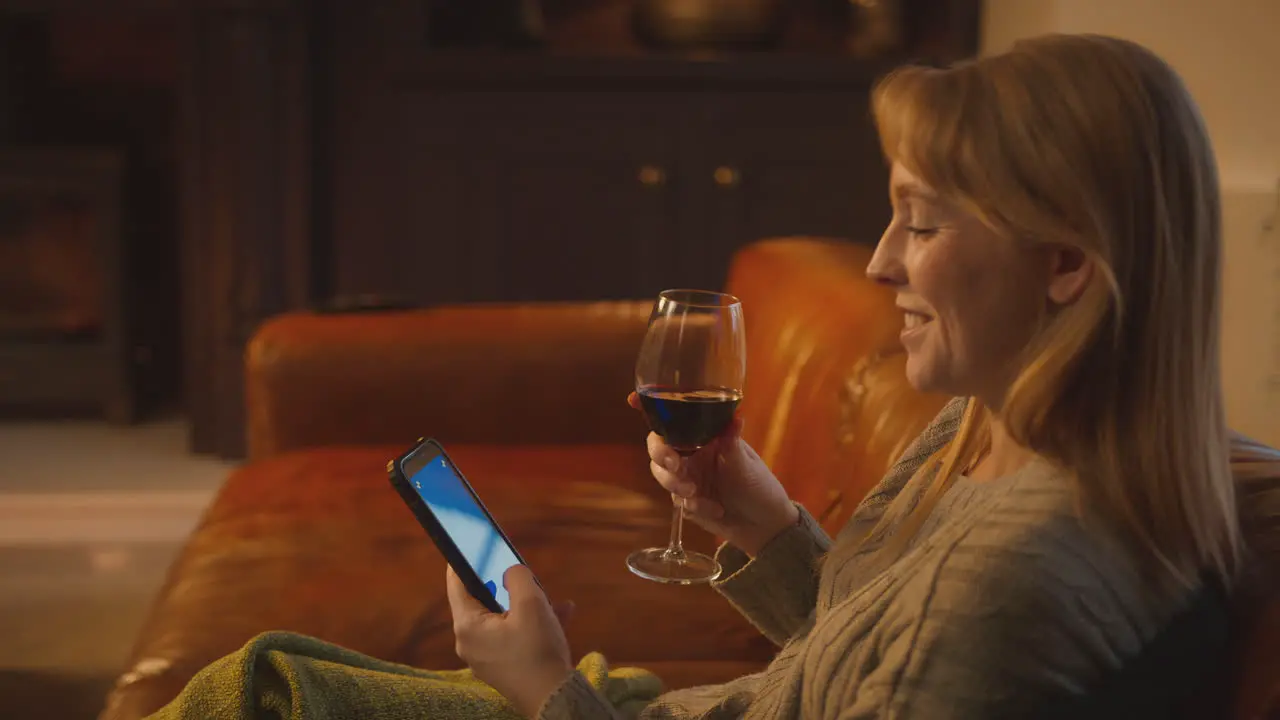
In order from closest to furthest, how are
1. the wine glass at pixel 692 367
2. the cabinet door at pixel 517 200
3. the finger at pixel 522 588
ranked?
the finger at pixel 522 588, the wine glass at pixel 692 367, the cabinet door at pixel 517 200

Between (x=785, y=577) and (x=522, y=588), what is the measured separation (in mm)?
278

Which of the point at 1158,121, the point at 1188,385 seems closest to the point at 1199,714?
the point at 1188,385

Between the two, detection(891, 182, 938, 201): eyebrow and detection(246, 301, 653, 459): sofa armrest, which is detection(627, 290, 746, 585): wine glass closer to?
detection(891, 182, 938, 201): eyebrow

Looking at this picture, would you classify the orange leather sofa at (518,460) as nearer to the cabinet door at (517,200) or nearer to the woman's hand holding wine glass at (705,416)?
the woman's hand holding wine glass at (705,416)

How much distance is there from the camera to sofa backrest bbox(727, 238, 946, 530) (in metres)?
1.43

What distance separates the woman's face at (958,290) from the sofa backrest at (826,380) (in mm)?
462

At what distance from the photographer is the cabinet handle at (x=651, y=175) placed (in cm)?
350

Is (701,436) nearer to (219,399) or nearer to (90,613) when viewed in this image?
(90,613)

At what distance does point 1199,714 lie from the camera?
82cm

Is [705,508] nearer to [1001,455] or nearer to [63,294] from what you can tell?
[1001,455]

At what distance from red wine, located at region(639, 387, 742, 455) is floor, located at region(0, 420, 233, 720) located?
1397 millimetres

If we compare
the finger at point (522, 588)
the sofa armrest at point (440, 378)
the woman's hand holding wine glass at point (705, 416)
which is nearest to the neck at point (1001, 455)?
the woman's hand holding wine glass at point (705, 416)

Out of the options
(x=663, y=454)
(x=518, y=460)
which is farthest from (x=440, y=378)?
(x=663, y=454)

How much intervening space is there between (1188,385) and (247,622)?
1069 millimetres
